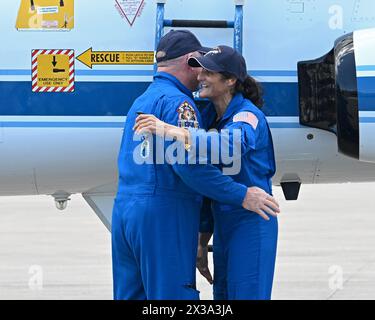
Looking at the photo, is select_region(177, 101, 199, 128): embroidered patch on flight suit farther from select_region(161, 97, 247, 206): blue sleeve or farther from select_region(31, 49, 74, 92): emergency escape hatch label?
select_region(31, 49, 74, 92): emergency escape hatch label

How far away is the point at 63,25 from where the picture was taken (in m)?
6.52

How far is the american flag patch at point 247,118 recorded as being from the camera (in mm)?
5312

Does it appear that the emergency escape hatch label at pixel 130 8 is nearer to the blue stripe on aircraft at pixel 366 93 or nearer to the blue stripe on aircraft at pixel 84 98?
the blue stripe on aircraft at pixel 84 98

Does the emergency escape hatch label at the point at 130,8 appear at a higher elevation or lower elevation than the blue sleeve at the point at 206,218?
higher

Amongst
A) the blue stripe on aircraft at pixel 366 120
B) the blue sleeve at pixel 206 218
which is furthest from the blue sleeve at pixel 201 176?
the blue stripe on aircraft at pixel 366 120

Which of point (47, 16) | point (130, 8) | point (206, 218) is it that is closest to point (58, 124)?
point (47, 16)

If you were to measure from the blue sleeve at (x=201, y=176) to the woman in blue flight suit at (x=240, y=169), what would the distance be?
0.25 feet

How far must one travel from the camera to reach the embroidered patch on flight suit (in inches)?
205

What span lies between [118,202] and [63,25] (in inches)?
61.6

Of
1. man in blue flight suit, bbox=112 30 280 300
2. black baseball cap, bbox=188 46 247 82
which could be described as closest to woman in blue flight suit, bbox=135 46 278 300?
black baseball cap, bbox=188 46 247 82

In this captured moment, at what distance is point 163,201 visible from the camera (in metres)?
5.24

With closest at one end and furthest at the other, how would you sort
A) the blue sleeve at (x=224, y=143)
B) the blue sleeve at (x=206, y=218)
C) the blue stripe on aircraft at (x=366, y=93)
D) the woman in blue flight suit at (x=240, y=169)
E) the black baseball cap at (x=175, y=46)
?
the blue sleeve at (x=224, y=143) → the woman in blue flight suit at (x=240, y=169) → the black baseball cap at (x=175, y=46) → the blue sleeve at (x=206, y=218) → the blue stripe on aircraft at (x=366, y=93)

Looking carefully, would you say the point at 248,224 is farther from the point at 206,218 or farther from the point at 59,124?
the point at 59,124

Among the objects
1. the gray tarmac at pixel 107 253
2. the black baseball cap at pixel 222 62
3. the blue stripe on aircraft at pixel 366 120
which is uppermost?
the black baseball cap at pixel 222 62
